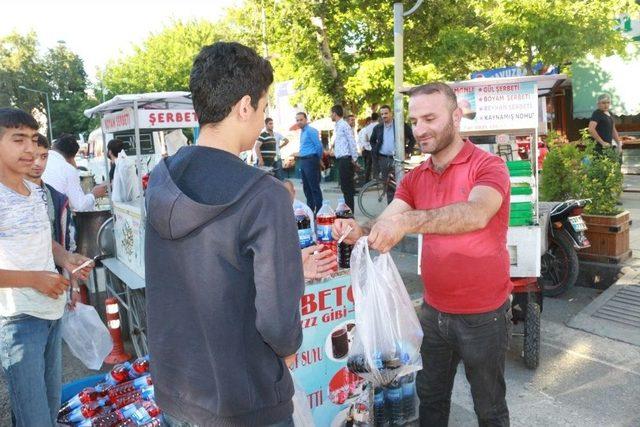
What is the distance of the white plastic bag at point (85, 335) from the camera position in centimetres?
330

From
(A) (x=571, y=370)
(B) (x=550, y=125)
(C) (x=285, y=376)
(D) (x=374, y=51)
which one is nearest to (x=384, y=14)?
(D) (x=374, y=51)

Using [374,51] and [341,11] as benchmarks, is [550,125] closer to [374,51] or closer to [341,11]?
[374,51]

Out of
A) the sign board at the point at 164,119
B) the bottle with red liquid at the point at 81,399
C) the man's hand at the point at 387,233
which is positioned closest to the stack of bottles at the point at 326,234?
the man's hand at the point at 387,233

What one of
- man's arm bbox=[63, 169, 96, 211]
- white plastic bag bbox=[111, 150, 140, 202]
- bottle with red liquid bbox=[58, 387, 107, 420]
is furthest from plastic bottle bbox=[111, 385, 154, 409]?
man's arm bbox=[63, 169, 96, 211]

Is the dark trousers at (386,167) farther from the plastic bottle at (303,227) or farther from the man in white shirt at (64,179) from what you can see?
the plastic bottle at (303,227)

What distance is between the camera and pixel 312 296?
3.01 meters

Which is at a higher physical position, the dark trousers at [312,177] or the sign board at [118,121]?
the sign board at [118,121]

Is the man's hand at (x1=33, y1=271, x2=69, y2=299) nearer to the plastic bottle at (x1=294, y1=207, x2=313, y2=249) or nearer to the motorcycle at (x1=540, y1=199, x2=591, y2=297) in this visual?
the plastic bottle at (x1=294, y1=207, x2=313, y2=249)

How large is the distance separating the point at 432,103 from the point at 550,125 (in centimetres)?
1675

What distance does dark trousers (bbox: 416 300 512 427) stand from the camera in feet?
8.00

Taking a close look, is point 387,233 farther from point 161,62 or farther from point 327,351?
point 161,62

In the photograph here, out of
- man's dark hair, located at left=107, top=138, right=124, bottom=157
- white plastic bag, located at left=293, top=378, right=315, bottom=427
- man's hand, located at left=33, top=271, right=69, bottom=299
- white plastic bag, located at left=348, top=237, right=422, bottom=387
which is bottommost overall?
white plastic bag, located at left=293, top=378, right=315, bottom=427

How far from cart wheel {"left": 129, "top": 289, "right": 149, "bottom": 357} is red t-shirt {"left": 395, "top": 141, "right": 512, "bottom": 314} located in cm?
268

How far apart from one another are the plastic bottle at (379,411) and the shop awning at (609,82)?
1403cm
